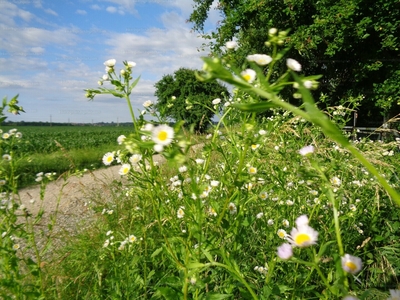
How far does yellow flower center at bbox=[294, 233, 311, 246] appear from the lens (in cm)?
68

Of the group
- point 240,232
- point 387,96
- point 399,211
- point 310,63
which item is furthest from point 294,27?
point 240,232

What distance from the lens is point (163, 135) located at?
2.87ft

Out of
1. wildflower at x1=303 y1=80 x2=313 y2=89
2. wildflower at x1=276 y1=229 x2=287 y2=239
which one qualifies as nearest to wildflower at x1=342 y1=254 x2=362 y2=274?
wildflower at x1=303 y1=80 x2=313 y2=89

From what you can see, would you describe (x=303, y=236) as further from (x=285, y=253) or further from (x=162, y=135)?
(x=162, y=135)

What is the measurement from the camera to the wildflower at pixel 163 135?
0.84m

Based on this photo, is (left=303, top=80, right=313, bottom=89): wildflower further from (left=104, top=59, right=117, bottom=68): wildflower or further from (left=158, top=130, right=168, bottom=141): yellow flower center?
(left=104, top=59, right=117, bottom=68): wildflower

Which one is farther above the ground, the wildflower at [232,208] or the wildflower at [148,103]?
the wildflower at [148,103]

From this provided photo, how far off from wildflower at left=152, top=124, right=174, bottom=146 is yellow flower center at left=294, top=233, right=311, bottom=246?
15.7 inches

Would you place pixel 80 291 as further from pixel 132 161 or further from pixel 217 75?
pixel 217 75

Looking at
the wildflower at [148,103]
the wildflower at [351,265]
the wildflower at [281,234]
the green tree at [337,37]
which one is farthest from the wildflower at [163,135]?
the green tree at [337,37]

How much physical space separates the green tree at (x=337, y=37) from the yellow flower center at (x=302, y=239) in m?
7.26

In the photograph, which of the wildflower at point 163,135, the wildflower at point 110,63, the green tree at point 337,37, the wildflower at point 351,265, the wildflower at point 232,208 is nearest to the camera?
the wildflower at point 351,265

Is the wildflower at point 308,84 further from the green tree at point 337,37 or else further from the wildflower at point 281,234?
the green tree at point 337,37

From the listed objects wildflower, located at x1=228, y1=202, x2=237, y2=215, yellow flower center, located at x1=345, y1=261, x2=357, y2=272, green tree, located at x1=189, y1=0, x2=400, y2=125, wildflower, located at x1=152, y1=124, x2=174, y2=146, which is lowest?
wildflower, located at x1=228, y1=202, x2=237, y2=215
